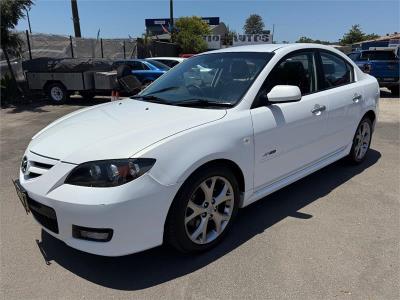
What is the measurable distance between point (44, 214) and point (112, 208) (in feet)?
2.13

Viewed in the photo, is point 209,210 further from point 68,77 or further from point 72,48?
point 72,48

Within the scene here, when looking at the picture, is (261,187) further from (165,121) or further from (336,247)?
(165,121)

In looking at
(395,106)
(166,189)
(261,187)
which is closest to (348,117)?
(261,187)

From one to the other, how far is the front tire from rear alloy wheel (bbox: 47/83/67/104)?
11090 millimetres

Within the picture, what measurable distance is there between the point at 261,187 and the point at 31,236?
2.21m

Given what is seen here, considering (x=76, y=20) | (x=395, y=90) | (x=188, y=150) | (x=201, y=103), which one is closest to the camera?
(x=188, y=150)

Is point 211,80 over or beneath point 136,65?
over

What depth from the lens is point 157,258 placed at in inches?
128

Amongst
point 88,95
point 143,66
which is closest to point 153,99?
point 143,66

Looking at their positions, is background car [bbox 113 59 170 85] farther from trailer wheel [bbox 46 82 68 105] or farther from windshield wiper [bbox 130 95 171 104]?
windshield wiper [bbox 130 95 171 104]

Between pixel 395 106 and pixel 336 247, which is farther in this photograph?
pixel 395 106

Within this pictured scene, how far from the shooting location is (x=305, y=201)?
432 centimetres

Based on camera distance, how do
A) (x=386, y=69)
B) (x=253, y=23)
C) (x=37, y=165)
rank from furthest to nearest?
(x=253, y=23) → (x=386, y=69) → (x=37, y=165)

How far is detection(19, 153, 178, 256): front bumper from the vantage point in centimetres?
262
